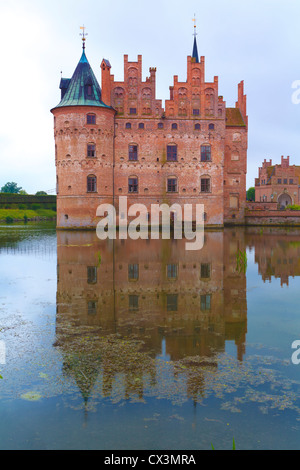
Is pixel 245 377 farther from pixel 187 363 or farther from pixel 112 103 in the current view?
pixel 112 103

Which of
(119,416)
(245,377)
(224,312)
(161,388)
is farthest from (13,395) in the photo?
(224,312)

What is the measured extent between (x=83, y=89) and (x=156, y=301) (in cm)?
3004

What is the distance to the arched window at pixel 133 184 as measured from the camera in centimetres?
3897

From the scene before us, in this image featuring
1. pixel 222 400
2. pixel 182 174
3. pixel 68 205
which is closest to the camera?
pixel 222 400

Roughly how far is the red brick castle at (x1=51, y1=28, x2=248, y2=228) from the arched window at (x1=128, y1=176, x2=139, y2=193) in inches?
3.7

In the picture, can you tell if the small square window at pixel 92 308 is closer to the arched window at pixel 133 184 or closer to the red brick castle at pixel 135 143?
the red brick castle at pixel 135 143

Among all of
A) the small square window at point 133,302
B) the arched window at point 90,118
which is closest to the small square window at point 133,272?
the small square window at point 133,302

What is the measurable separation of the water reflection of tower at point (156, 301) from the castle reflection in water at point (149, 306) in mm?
17

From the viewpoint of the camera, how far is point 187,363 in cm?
661

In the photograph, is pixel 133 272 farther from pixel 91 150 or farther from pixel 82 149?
pixel 91 150

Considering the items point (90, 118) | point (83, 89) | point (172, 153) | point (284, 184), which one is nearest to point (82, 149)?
point (90, 118)

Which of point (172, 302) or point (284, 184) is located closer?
point (172, 302)

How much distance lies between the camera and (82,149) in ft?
118

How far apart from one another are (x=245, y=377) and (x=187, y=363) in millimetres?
941
